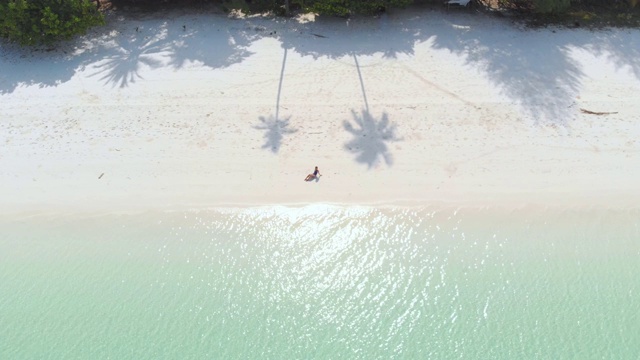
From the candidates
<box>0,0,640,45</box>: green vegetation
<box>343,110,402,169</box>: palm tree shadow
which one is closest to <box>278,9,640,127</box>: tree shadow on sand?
<box>0,0,640,45</box>: green vegetation

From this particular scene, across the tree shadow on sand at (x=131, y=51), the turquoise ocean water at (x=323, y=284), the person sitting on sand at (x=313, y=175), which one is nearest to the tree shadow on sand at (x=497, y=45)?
the tree shadow on sand at (x=131, y=51)

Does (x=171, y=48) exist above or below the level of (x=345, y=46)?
below

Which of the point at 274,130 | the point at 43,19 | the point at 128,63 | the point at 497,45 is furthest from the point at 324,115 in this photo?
the point at 43,19

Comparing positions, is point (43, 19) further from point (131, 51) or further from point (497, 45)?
point (497, 45)

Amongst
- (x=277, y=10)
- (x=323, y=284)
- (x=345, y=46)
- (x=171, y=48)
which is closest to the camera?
(x=323, y=284)

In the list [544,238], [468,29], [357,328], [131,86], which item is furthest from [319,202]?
[468,29]

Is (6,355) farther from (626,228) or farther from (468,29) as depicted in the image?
(468,29)

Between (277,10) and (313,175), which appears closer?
(313,175)
